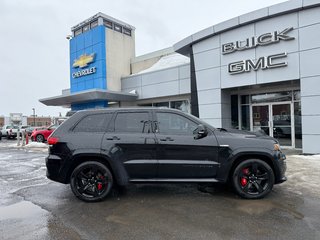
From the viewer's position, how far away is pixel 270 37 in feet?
36.0

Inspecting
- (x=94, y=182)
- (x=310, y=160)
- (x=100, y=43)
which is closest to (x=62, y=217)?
(x=94, y=182)

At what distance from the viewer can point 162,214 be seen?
431 centimetres

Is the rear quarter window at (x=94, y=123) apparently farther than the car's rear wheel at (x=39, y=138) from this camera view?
No

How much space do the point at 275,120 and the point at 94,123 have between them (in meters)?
10.3

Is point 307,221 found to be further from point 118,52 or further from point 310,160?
point 118,52

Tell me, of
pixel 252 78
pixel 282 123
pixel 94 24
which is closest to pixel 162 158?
pixel 252 78

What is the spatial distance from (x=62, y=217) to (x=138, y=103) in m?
15.6

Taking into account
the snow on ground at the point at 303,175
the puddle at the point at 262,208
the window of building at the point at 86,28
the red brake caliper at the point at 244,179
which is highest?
the window of building at the point at 86,28

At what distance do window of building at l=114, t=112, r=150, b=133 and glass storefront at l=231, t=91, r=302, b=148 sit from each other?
7.76m

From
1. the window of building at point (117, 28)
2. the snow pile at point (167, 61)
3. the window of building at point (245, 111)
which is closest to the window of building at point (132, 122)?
the window of building at point (245, 111)

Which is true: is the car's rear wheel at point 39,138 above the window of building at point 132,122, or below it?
below

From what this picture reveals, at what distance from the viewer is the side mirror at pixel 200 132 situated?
484 centimetres

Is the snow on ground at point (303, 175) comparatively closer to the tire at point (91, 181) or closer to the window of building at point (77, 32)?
the tire at point (91, 181)

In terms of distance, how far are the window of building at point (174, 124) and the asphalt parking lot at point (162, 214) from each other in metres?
1.33
